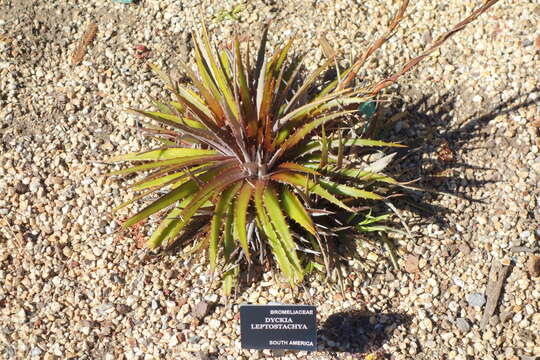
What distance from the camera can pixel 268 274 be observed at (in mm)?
3127

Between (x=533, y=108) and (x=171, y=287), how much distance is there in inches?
84.4

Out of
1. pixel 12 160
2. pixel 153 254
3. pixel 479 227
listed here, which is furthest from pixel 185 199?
pixel 479 227

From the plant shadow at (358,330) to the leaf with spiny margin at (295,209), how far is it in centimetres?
52

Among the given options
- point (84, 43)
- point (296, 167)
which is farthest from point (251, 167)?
point (84, 43)

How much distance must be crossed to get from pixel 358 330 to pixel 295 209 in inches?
26.9

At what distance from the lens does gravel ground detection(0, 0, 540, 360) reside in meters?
2.98

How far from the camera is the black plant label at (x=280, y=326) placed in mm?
2721

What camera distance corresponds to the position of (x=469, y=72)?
3.65m

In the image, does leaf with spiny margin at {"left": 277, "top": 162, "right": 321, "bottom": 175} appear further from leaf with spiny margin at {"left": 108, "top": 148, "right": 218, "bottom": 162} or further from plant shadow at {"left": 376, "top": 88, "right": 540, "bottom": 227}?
plant shadow at {"left": 376, "top": 88, "right": 540, "bottom": 227}

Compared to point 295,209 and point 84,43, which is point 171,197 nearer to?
point 295,209

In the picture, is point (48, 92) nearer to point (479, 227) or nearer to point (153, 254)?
point (153, 254)

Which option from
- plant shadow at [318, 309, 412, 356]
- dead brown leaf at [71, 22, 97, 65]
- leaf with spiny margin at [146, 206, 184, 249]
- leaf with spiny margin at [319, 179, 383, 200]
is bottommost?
plant shadow at [318, 309, 412, 356]

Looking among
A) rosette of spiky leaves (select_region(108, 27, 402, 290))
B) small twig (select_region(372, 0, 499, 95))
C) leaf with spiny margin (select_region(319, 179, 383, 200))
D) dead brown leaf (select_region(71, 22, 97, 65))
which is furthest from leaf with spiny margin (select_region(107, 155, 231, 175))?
dead brown leaf (select_region(71, 22, 97, 65))

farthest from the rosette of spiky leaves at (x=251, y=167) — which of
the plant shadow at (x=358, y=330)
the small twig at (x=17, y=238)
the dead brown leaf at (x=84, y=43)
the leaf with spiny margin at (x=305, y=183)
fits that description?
the dead brown leaf at (x=84, y=43)
